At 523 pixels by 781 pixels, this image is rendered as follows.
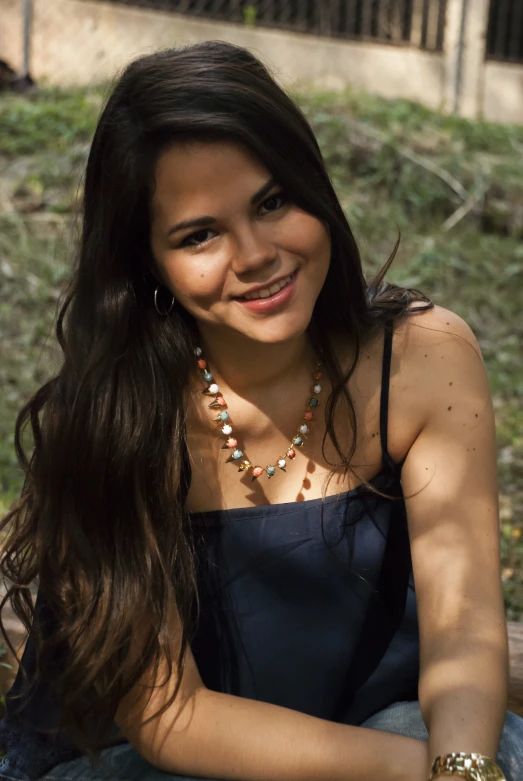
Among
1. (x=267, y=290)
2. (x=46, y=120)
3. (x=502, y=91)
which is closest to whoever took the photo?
(x=267, y=290)

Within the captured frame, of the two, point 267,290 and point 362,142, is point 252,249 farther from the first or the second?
point 362,142

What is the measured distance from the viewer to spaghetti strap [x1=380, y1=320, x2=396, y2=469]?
2.26 meters

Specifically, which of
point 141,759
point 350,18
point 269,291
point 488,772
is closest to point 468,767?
point 488,772

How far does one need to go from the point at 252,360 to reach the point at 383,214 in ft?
14.2

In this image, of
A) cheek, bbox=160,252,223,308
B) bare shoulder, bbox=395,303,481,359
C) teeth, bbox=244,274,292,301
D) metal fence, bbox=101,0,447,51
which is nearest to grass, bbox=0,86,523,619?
metal fence, bbox=101,0,447,51

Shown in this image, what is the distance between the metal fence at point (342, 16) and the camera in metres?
9.09

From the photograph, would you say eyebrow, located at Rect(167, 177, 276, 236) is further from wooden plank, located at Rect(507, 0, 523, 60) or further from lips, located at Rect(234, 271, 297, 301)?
wooden plank, located at Rect(507, 0, 523, 60)

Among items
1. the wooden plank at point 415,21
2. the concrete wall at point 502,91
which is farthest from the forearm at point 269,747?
the concrete wall at point 502,91

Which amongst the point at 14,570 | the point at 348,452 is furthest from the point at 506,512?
the point at 14,570

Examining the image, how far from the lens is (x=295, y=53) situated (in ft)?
30.7

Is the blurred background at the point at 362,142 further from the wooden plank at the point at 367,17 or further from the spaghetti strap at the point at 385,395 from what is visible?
the spaghetti strap at the point at 385,395

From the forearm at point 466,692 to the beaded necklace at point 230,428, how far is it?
1.58ft

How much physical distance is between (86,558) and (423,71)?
851cm

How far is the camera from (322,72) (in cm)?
938
